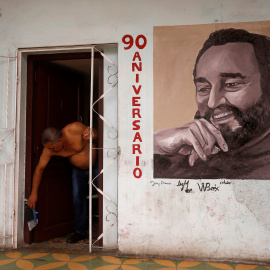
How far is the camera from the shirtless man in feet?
11.9

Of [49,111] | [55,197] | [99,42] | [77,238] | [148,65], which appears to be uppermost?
[99,42]

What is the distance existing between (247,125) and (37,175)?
244 cm

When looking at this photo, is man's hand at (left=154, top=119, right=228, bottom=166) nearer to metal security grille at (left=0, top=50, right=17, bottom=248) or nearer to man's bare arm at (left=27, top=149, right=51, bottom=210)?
man's bare arm at (left=27, top=149, right=51, bottom=210)

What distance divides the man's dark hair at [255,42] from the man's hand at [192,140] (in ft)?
2.20

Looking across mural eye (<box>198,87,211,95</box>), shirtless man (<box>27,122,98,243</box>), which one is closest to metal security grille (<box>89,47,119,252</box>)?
shirtless man (<box>27,122,98,243</box>)

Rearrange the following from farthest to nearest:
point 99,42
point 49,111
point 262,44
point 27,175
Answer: point 49,111
point 27,175
point 99,42
point 262,44

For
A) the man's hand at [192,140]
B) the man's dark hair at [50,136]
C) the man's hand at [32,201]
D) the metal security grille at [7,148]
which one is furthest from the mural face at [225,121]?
the metal security grille at [7,148]

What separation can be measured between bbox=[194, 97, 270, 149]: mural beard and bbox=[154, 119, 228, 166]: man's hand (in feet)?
0.28

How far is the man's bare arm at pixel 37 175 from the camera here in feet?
12.0

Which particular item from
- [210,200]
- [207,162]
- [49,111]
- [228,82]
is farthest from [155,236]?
[49,111]

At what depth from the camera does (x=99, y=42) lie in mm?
3459

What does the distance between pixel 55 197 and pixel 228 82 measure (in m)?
2.63

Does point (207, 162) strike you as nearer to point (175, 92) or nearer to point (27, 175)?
point (175, 92)

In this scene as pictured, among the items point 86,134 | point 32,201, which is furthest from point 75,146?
point 32,201
